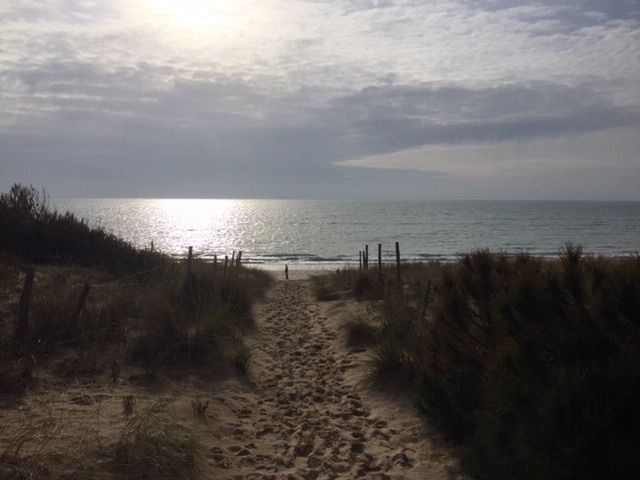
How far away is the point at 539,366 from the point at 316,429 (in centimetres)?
329

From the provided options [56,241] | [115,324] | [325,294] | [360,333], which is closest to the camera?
[115,324]

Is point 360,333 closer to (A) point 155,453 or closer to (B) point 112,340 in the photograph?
(B) point 112,340

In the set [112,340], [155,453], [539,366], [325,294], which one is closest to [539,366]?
[539,366]

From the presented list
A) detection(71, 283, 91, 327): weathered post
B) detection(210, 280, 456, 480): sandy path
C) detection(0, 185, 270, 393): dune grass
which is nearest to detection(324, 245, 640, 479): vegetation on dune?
detection(210, 280, 456, 480): sandy path

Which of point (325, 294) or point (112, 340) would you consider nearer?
point (112, 340)

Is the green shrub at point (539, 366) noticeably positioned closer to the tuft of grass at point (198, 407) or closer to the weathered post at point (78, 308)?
the tuft of grass at point (198, 407)

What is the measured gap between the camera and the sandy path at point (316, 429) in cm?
497

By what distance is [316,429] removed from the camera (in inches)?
237

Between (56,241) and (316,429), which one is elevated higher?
(56,241)

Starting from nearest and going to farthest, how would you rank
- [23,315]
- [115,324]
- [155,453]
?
[155,453], [23,315], [115,324]

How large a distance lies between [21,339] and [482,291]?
20.2ft

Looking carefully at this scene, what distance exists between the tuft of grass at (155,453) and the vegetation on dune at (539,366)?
2345 mm

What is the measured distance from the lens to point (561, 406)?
102 inches

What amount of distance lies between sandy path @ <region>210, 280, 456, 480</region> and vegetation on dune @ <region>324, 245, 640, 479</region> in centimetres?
52
